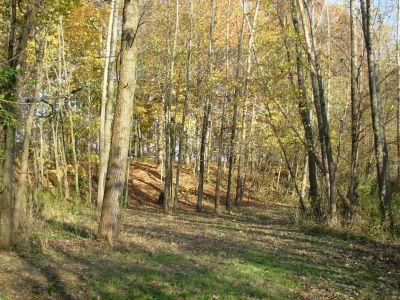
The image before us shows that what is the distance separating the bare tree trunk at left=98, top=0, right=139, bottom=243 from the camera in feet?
27.4

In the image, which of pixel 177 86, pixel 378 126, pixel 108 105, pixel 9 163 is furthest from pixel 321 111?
pixel 9 163

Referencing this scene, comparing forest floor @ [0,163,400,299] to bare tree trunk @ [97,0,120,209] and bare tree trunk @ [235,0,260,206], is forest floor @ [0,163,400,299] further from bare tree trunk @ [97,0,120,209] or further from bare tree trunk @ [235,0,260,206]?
bare tree trunk @ [235,0,260,206]

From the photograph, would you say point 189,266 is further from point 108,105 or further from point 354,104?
point 354,104

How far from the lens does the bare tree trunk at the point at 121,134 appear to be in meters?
8.34

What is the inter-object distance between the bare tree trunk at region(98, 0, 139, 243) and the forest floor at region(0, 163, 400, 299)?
468 mm

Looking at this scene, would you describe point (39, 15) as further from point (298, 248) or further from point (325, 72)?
point (325, 72)

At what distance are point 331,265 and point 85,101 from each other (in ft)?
46.9

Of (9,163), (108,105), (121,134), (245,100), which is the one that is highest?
(245,100)

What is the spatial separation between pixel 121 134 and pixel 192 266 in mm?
3093

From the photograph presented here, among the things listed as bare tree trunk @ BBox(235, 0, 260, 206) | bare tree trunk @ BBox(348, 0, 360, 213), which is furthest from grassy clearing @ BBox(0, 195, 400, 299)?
bare tree trunk @ BBox(235, 0, 260, 206)

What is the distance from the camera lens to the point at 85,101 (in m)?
19.2

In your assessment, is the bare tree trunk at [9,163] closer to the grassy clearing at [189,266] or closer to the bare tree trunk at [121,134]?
the grassy clearing at [189,266]

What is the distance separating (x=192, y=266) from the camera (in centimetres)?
723

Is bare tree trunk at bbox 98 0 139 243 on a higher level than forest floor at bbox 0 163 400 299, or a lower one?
higher
